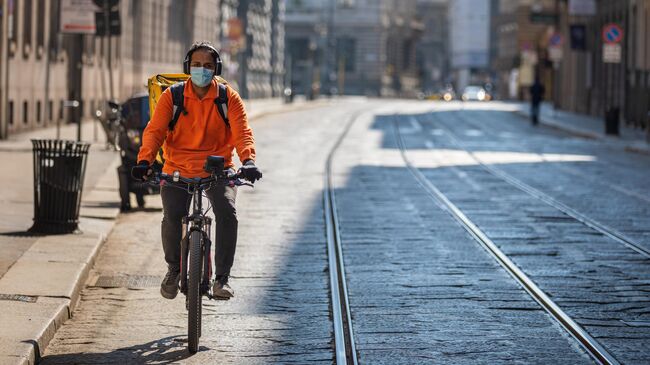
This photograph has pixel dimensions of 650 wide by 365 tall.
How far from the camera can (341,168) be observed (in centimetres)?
2705

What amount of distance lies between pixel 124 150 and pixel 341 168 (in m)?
9.54

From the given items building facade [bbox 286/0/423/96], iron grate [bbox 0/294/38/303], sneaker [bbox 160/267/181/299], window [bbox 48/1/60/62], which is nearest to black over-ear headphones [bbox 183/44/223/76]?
sneaker [bbox 160/267/181/299]

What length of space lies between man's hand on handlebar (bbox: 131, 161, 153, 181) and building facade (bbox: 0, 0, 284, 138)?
1183 cm

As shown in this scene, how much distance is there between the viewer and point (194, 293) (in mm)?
8984

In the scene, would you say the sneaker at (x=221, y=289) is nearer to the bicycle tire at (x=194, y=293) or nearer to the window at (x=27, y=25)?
the bicycle tire at (x=194, y=293)

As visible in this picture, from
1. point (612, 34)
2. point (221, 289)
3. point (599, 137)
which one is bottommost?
point (221, 289)

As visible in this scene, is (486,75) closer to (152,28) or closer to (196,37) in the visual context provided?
(196,37)

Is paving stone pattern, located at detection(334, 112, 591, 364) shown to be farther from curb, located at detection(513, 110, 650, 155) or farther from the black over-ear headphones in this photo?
curb, located at detection(513, 110, 650, 155)

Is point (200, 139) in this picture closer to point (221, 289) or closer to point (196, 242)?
point (196, 242)

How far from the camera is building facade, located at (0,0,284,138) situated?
3334cm

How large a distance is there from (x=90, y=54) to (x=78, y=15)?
2372 centimetres

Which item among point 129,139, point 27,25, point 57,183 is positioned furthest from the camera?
point 27,25

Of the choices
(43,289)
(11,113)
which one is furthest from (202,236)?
(11,113)

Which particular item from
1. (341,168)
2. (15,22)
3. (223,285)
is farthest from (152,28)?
(223,285)
